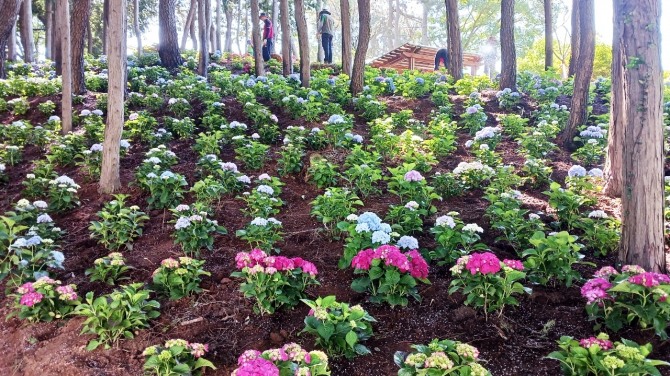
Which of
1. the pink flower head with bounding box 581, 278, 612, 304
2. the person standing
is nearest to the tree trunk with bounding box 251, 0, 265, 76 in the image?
the person standing

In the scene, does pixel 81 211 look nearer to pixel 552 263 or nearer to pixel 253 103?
pixel 253 103

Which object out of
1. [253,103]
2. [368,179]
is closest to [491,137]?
[368,179]

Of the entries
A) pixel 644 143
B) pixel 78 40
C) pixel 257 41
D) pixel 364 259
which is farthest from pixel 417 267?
pixel 257 41

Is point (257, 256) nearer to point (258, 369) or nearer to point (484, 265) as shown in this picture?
point (258, 369)

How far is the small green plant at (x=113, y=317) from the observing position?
326 cm

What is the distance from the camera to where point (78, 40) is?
9.30 metres

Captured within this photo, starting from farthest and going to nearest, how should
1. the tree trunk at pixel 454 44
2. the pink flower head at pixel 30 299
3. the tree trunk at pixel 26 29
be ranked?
the tree trunk at pixel 26 29
the tree trunk at pixel 454 44
the pink flower head at pixel 30 299

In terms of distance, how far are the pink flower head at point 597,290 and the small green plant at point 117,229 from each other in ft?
12.4

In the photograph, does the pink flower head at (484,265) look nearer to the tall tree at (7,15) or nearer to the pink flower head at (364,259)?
the pink flower head at (364,259)

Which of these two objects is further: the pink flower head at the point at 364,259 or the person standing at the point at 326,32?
the person standing at the point at 326,32

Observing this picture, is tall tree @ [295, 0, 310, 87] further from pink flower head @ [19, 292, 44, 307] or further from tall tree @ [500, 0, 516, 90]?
pink flower head @ [19, 292, 44, 307]

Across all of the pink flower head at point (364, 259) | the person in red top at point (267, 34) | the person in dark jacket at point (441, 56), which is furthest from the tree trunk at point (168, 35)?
the pink flower head at point (364, 259)

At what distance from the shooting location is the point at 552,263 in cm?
367

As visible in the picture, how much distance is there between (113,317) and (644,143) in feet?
13.3
